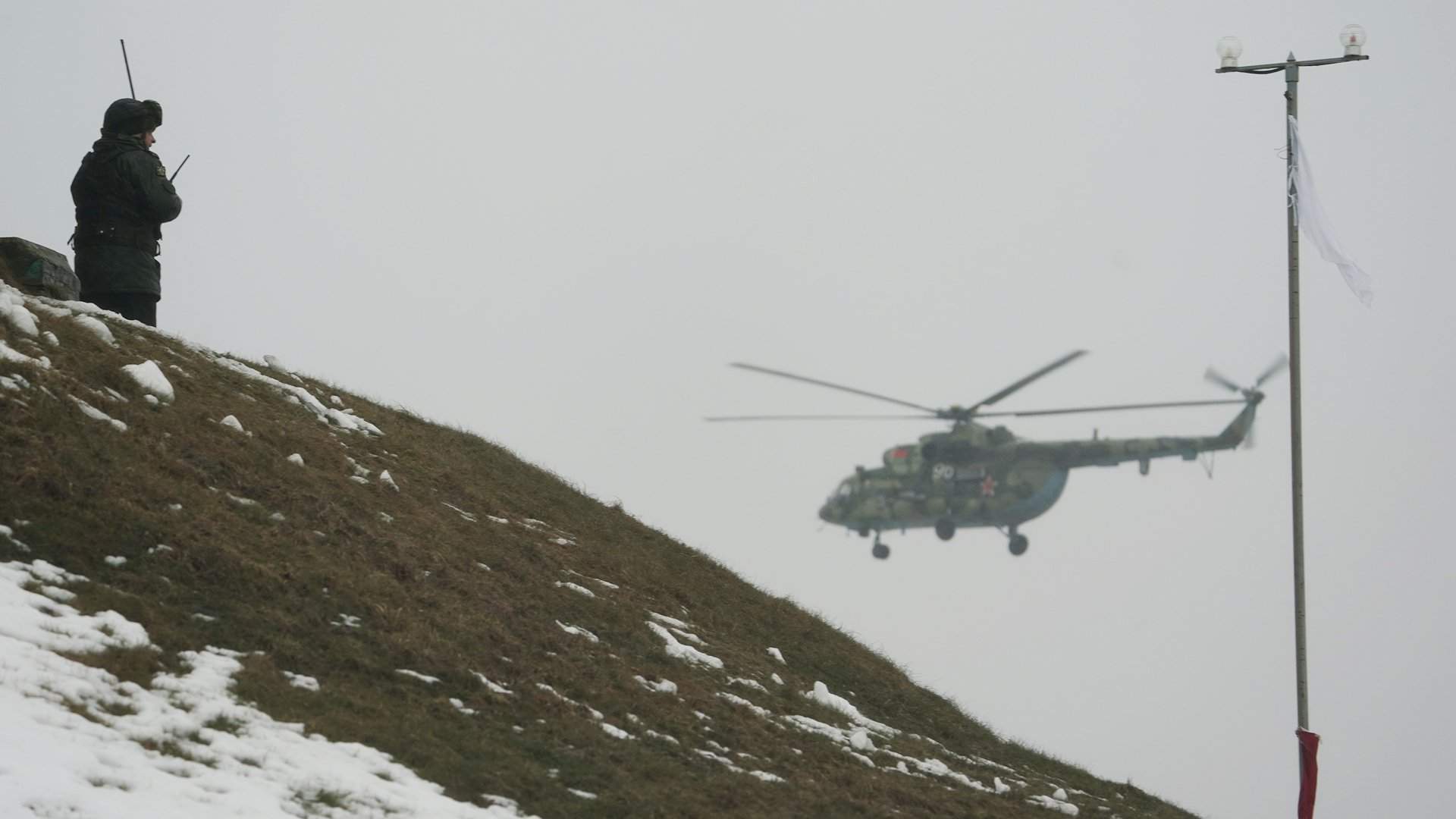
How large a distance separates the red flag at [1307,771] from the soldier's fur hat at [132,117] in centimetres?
1591

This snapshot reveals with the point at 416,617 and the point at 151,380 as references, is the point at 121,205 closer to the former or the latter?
the point at 151,380

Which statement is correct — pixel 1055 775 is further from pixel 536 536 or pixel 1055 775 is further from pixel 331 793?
pixel 331 793

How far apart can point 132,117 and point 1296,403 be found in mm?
15311

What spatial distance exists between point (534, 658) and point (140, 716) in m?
4.87

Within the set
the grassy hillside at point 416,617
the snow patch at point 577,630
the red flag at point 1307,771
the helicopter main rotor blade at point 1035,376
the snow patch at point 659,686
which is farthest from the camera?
the helicopter main rotor blade at point 1035,376

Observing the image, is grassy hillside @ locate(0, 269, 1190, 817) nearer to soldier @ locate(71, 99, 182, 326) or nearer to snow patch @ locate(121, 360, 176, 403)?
snow patch @ locate(121, 360, 176, 403)

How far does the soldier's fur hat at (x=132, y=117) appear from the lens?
658 inches

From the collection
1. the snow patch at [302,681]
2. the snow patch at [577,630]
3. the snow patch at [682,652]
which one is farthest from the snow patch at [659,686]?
the snow patch at [302,681]

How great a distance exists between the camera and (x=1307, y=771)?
21.2 meters

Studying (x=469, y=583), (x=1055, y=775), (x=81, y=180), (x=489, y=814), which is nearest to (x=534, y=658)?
(x=469, y=583)

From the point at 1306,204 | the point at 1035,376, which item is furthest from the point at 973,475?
the point at 1306,204

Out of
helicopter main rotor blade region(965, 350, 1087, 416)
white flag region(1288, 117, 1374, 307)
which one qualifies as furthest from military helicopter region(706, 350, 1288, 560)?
white flag region(1288, 117, 1374, 307)

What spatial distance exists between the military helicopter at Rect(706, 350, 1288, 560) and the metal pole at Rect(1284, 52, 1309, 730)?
42.8 metres

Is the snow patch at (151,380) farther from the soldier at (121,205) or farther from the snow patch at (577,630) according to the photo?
the snow patch at (577,630)
